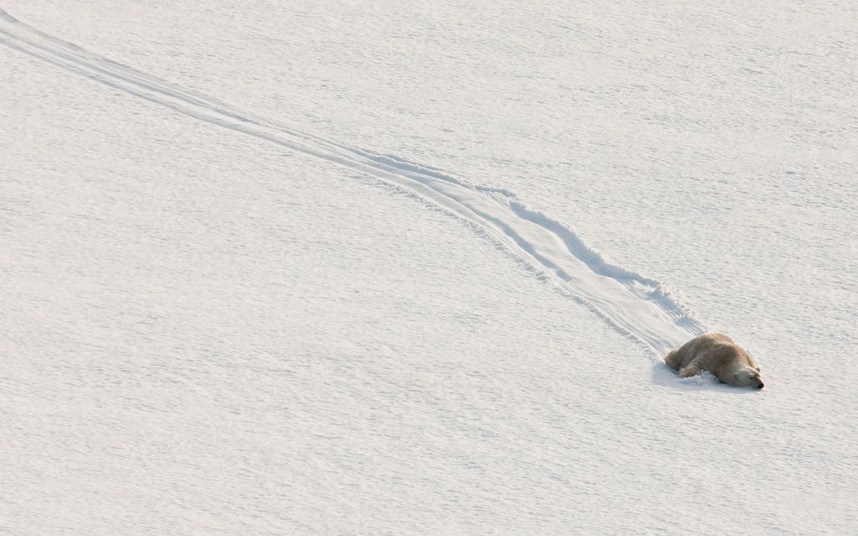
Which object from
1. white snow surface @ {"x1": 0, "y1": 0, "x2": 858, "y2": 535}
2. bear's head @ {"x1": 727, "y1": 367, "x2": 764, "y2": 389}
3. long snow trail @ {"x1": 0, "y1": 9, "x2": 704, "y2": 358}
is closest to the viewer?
white snow surface @ {"x1": 0, "y1": 0, "x2": 858, "y2": 535}

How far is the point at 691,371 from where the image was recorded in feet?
20.8

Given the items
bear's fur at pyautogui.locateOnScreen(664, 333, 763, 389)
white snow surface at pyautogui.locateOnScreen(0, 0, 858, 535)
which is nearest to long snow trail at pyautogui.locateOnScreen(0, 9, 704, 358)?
white snow surface at pyautogui.locateOnScreen(0, 0, 858, 535)

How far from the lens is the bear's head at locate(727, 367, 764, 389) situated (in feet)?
20.6

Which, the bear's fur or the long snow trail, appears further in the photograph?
the long snow trail

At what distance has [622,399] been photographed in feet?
20.4

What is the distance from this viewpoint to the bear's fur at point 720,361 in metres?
6.30

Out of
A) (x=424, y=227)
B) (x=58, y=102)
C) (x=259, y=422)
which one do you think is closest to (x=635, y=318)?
(x=424, y=227)

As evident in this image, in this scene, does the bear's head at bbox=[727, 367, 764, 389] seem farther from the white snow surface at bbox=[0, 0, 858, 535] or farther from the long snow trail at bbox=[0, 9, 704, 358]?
the long snow trail at bbox=[0, 9, 704, 358]

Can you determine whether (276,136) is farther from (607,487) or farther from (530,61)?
(607,487)

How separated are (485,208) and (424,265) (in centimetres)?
87

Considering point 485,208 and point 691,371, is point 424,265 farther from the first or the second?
point 691,371

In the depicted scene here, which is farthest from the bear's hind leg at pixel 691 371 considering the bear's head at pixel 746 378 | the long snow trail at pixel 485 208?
the long snow trail at pixel 485 208

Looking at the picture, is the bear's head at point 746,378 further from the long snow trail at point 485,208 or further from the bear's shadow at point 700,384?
the long snow trail at point 485,208

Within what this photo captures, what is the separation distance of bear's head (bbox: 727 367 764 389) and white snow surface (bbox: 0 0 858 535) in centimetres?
4
